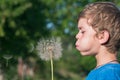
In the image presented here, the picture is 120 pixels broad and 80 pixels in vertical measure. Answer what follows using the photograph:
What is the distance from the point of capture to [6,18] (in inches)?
1059

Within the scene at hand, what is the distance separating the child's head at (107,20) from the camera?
305cm

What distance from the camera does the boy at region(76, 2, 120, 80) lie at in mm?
3053

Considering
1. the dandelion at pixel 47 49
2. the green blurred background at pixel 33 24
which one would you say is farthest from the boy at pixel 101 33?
the green blurred background at pixel 33 24

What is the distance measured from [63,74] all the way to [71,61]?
47.4 inches

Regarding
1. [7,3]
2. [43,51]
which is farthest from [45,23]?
[43,51]

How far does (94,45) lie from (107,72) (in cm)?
21

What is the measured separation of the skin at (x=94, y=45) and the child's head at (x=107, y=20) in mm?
22

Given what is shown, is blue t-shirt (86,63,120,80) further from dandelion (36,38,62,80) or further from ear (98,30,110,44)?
dandelion (36,38,62,80)

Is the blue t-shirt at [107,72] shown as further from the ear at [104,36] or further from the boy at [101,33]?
the ear at [104,36]

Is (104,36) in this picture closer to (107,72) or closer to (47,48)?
(107,72)

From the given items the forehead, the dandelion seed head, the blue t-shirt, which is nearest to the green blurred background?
the dandelion seed head

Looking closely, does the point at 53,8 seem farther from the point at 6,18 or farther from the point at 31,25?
the point at 6,18

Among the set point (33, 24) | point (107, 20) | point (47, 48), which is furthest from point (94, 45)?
point (33, 24)

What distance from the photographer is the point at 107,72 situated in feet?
9.67
